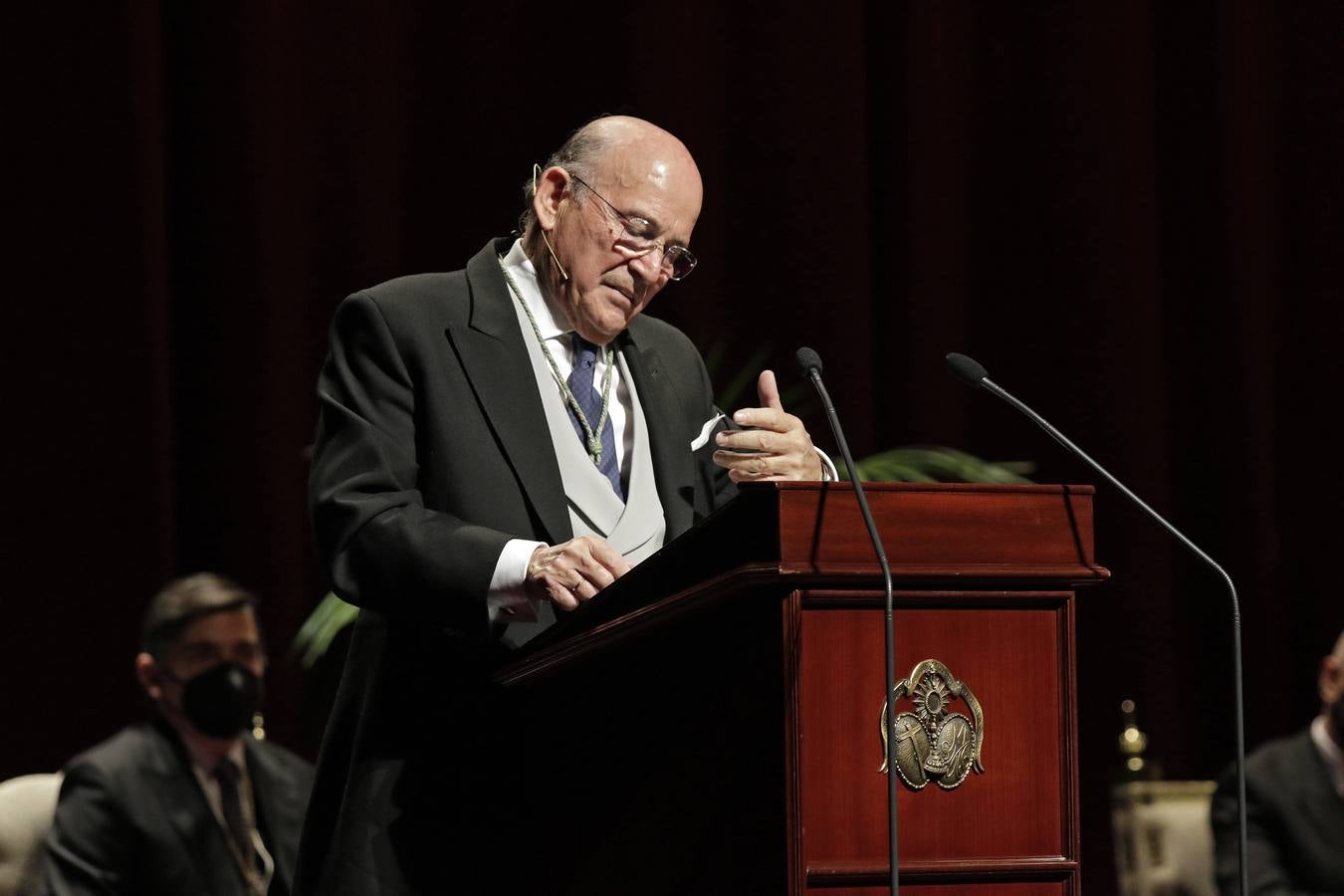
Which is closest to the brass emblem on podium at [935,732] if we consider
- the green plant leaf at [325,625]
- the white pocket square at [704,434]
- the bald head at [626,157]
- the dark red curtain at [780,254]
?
the white pocket square at [704,434]

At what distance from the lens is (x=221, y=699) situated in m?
3.57

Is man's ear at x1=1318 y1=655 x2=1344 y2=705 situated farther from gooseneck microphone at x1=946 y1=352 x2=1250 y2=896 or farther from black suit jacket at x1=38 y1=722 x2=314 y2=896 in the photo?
gooseneck microphone at x1=946 y1=352 x2=1250 y2=896

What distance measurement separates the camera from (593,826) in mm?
1495

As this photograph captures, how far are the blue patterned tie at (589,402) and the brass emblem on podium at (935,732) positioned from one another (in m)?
0.67

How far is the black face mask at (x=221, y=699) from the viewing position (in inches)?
140

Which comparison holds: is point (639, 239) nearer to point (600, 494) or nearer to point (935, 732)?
point (600, 494)

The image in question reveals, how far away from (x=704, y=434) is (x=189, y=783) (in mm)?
1873

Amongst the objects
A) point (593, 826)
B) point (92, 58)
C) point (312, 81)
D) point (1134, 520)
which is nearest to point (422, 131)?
point (312, 81)

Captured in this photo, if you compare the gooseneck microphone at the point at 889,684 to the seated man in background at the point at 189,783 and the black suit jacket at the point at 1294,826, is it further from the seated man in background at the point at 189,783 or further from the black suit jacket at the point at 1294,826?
the black suit jacket at the point at 1294,826

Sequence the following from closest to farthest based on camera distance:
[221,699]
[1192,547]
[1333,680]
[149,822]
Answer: [1192,547]
[149,822]
[221,699]
[1333,680]

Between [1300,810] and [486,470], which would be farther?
[1300,810]

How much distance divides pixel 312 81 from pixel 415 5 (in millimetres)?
297

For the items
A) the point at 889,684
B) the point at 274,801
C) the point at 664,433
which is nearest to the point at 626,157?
the point at 664,433

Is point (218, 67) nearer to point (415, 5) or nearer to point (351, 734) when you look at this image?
point (415, 5)
